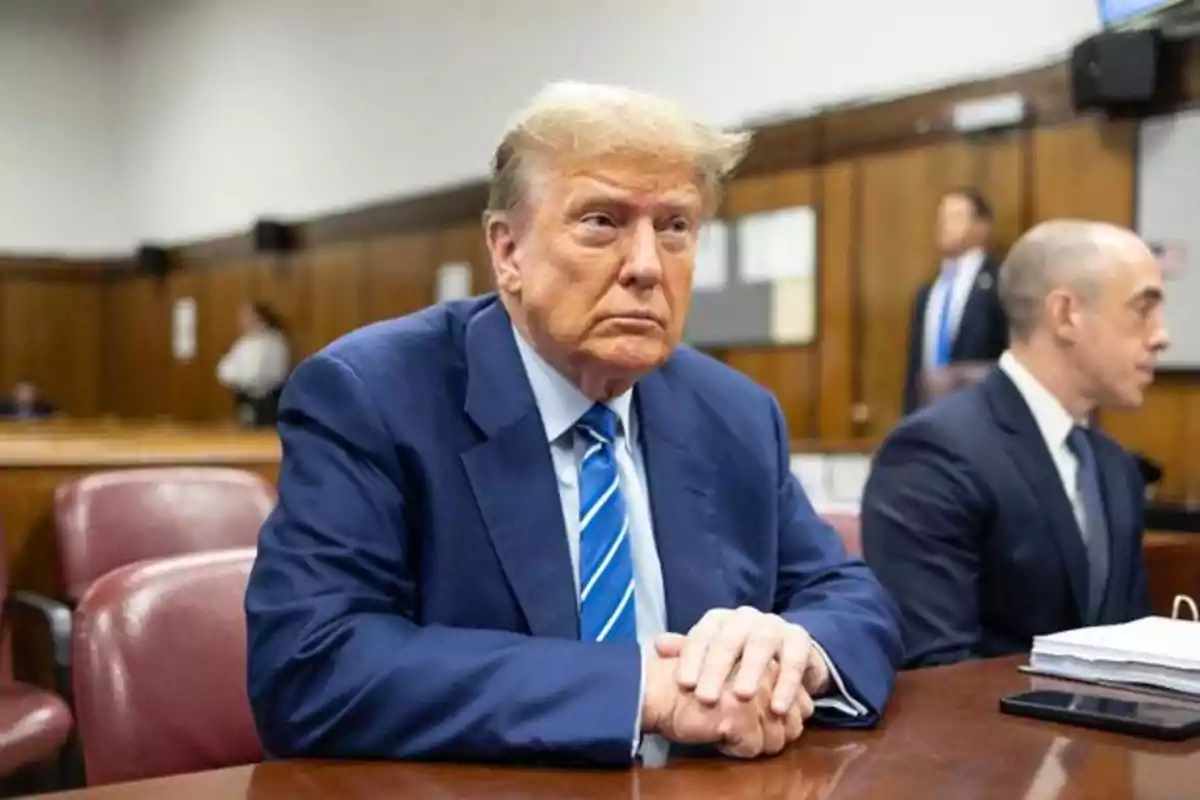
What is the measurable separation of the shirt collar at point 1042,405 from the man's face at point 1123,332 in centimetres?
9

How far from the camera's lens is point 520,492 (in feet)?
4.83

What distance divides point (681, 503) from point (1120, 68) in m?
4.29

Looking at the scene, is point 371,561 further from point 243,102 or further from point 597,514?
point 243,102

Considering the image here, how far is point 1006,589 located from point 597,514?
103cm

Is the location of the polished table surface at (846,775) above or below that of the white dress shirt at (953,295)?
below

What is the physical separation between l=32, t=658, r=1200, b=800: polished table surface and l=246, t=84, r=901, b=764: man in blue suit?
0.04m

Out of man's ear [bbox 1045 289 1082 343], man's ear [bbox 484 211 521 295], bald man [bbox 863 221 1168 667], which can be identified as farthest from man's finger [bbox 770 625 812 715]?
man's ear [bbox 1045 289 1082 343]

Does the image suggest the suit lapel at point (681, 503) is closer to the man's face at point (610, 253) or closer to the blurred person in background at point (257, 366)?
the man's face at point (610, 253)

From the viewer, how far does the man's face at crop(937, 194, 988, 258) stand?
230 inches

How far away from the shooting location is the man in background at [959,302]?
577 cm

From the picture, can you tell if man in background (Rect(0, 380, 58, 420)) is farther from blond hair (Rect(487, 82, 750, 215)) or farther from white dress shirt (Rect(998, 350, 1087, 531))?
blond hair (Rect(487, 82, 750, 215))

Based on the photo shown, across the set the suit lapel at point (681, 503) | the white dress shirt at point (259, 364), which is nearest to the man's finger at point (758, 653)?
the suit lapel at point (681, 503)

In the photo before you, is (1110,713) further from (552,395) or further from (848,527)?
(848,527)

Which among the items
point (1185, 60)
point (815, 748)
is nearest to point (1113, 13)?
point (1185, 60)
